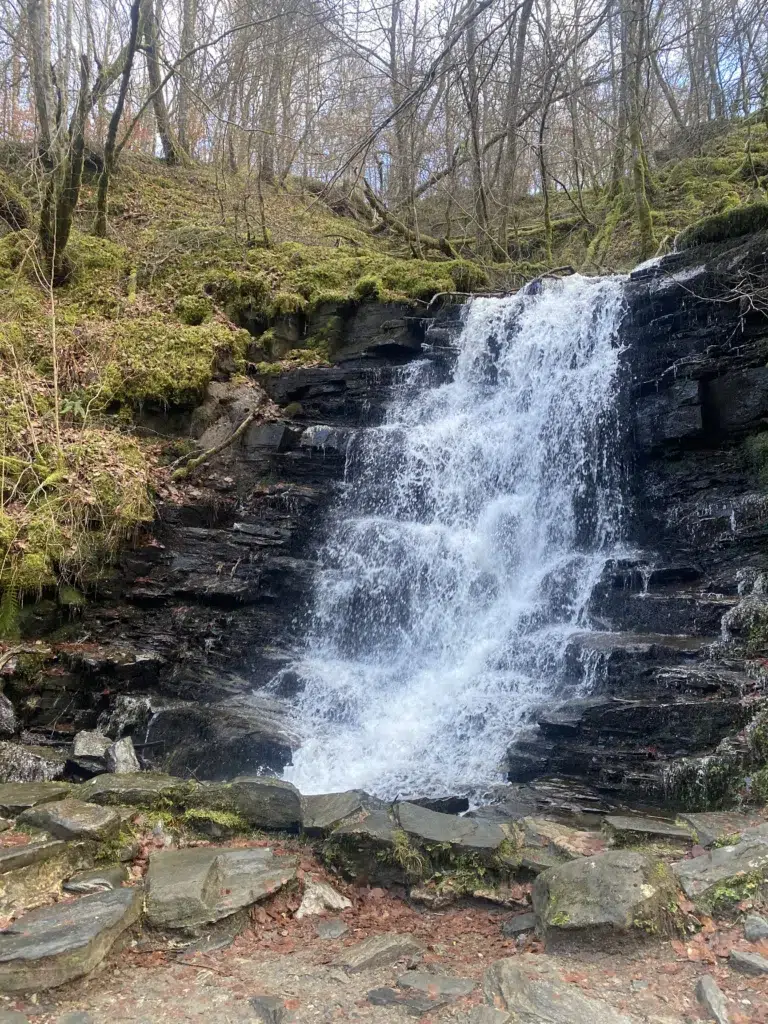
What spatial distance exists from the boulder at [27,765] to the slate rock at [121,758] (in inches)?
14.3

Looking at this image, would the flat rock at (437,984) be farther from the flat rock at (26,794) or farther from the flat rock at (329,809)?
the flat rock at (26,794)

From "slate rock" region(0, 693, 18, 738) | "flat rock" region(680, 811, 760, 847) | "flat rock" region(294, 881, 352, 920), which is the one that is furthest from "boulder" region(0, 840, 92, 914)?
"flat rock" region(680, 811, 760, 847)

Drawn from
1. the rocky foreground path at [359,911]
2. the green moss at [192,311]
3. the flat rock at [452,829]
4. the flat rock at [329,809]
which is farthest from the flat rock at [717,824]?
the green moss at [192,311]

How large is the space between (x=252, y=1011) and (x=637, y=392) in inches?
331

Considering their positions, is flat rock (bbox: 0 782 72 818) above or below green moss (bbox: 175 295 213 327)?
below

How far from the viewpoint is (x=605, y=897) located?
11.3ft

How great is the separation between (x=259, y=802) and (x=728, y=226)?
905cm

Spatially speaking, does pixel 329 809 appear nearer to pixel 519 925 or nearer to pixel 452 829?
pixel 452 829

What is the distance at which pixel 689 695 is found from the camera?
582 cm

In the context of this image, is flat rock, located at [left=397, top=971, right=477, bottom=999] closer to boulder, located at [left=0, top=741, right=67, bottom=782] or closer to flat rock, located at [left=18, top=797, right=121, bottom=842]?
flat rock, located at [left=18, top=797, right=121, bottom=842]

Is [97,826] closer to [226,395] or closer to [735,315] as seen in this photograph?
[226,395]

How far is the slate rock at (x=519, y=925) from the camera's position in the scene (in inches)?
148

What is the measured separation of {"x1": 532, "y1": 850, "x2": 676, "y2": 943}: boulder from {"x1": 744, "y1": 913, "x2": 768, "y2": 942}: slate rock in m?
0.34

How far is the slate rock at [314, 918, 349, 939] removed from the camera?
3.82m
